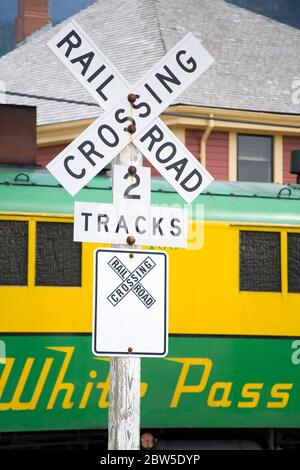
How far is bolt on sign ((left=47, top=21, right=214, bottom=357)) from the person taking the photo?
6859 mm

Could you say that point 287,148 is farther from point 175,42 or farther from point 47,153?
point 47,153

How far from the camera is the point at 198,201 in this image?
1191 cm

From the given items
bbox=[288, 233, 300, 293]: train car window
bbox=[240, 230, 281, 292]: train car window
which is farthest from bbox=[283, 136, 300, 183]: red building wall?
bbox=[240, 230, 281, 292]: train car window

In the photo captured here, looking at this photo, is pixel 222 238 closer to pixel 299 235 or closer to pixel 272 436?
pixel 299 235

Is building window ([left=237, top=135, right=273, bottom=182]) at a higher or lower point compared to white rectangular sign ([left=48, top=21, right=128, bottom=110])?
→ higher

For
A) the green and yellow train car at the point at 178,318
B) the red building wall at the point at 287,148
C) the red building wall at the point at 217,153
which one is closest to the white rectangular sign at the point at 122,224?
the green and yellow train car at the point at 178,318

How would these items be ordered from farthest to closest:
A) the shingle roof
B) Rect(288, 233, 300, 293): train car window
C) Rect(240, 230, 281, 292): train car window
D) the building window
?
the shingle roof → the building window → Rect(288, 233, 300, 293): train car window → Rect(240, 230, 281, 292): train car window

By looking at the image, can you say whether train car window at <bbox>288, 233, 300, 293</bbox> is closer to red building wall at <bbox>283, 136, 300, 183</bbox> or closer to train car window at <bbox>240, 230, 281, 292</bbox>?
train car window at <bbox>240, 230, 281, 292</bbox>

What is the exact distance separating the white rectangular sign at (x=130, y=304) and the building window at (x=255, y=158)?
18.3 meters

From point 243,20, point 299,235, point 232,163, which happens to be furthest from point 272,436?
point 243,20

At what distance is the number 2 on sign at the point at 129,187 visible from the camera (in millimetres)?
7094

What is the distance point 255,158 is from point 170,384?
47.0 ft

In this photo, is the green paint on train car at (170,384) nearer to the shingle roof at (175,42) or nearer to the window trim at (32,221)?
the window trim at (32,221)

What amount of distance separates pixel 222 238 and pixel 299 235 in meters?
0.94
